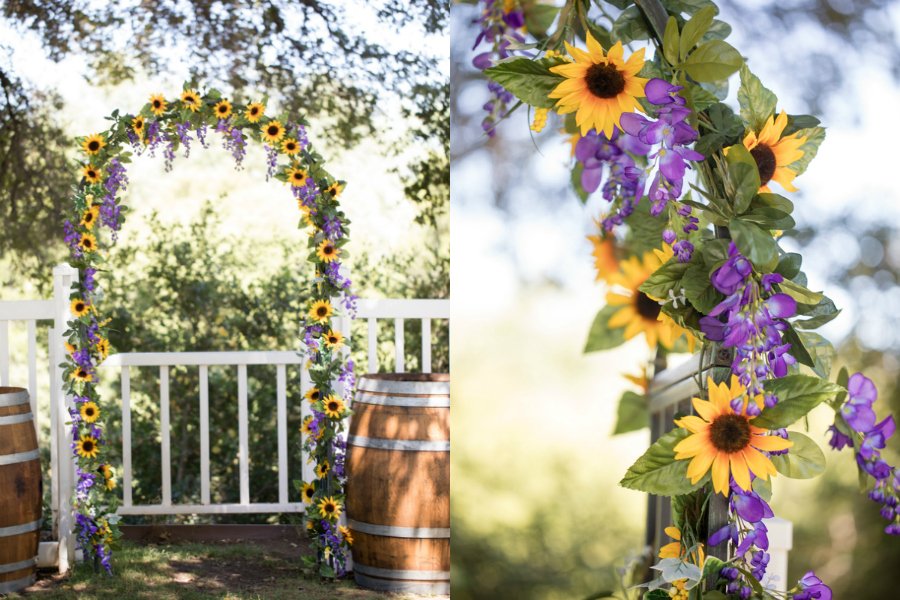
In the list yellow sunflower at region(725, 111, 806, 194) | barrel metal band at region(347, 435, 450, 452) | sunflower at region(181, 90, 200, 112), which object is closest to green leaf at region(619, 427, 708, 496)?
yellow sunflower at region(725, 111, 806, 194)

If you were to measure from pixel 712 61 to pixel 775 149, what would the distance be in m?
0.08

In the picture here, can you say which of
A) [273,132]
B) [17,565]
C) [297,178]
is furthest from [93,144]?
[17,565]

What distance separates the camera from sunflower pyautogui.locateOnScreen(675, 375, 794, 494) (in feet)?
1.04

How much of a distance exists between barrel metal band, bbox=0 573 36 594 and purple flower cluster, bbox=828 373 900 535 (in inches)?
111

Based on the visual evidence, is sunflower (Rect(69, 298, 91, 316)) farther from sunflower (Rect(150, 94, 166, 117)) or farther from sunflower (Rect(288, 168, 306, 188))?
sunflower (Rect(288, 168, 306, 188))

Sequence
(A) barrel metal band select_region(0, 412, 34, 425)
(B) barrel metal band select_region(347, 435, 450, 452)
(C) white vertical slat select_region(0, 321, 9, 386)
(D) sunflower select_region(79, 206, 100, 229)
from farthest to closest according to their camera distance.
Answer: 1. (C) white vertical slat select_region(0, 321, 9, 386)
2. (D) sunflower select_region(79, 206, 100, 229)
3. (A) barrel metal band select_region(0, 412, 34, 425)
4. (B) barrel metal band select_region(347, 435, 450, 452)

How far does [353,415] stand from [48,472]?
8.19 ft

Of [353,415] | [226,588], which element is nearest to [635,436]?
[353,415]

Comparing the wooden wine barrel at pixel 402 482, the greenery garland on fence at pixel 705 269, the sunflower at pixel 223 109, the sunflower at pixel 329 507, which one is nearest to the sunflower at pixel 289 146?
the sunflower at pixel 223 109

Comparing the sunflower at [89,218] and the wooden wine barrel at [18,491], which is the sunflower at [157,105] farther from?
the wooden wine barrel at [18,491]

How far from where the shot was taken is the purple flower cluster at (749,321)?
0.99 ft

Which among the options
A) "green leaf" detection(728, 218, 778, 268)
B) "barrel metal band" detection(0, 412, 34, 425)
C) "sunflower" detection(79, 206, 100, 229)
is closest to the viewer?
"green leaf" detection(728, 218, 778, 268)

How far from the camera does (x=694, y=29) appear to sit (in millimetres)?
331

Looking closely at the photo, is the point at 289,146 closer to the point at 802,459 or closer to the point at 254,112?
the point at 254,112
